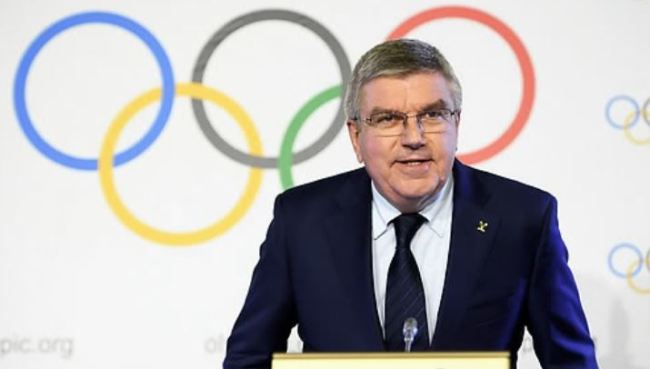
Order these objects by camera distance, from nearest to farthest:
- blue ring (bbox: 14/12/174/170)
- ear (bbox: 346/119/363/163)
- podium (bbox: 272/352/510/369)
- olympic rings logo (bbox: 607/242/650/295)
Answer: podium (bbox: 272/352/510/369)
ear (bbox: 346/119/363/163)
olympic rings logo (bbox: 607/242/650/295)
blue ring (bbox: 14/12/174/170)

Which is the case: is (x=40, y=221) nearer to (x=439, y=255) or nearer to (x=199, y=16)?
(x=199, y=16)

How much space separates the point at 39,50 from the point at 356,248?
1311 mm

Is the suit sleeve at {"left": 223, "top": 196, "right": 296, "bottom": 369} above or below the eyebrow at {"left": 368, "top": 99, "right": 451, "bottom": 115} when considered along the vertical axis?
below

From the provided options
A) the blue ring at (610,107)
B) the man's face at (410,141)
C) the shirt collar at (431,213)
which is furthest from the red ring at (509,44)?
the man's face at (410,141)

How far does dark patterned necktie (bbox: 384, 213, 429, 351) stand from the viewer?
1566 mm

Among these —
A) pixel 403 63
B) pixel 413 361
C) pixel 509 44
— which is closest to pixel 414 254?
pixel 403 63

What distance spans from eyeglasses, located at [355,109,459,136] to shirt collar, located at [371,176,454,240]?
17cm

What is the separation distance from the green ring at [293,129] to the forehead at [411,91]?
0.89 metres

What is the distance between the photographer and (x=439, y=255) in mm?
1681

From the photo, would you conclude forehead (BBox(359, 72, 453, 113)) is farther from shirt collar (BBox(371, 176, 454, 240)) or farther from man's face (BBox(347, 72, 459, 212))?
shirt collar (BBox(371, 176, 454, 240))

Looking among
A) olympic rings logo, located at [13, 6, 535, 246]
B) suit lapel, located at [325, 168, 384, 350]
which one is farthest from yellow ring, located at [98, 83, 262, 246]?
suit lapel, located at [325, 168, 384, 350]

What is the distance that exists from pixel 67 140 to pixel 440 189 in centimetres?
123

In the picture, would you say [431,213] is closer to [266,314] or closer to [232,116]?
[266,314]

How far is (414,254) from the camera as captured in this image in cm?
168
